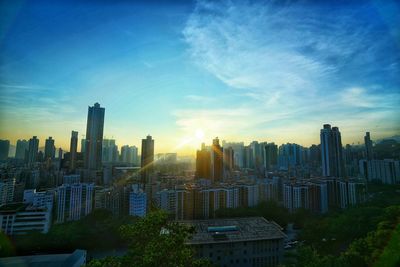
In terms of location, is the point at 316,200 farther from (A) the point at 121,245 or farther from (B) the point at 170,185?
(A) the point at 121,245

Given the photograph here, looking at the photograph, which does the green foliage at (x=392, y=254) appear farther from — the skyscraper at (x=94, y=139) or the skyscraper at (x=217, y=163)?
the skyscraper at (x=94, y=139)

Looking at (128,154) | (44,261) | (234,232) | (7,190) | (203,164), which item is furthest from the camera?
(128,154)

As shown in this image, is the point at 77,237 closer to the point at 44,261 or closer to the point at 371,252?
the point at 44,261

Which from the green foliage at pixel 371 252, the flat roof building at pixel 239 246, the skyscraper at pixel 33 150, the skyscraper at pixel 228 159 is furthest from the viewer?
the skyscraper at pixel 228 159

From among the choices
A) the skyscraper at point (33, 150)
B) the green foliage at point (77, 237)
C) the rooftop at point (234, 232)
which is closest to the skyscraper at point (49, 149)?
the skyscraper at point (33, 150)

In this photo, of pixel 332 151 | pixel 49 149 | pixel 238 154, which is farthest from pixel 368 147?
pixel 49 149

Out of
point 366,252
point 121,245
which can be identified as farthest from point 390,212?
point 121,245
